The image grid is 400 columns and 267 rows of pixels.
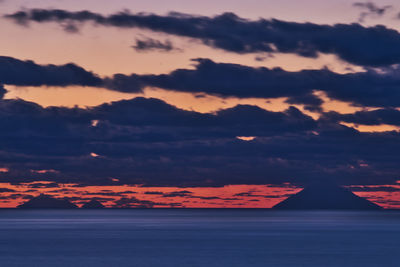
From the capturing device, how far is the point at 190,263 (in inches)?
3723

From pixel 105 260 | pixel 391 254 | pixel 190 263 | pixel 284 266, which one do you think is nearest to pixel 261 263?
pixel 284 266

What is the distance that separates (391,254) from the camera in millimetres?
112062

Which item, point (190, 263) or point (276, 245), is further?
point (276, 245)

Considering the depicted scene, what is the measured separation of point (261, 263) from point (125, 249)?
32.0m

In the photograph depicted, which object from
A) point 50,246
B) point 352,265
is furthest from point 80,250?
point 352,265

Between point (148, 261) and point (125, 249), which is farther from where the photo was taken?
point (125, 249)

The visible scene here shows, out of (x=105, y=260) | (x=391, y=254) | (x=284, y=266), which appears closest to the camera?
(x=284, y=266)

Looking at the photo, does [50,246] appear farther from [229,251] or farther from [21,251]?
[229,251]

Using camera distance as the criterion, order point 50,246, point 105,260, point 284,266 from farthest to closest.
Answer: point 50,246 < point 105,260 < point 284,266

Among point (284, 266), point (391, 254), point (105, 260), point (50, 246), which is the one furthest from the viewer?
point (50, 246)

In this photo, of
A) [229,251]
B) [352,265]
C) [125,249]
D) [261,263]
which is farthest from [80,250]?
[352,265]

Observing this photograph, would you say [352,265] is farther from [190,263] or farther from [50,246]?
[50,246]

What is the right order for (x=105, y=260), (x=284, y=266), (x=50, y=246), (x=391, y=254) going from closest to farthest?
(x=284, y=266), (x=105, y=260), (x=391, y=254), (x=50, y=246)

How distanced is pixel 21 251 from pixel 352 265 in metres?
53.9
